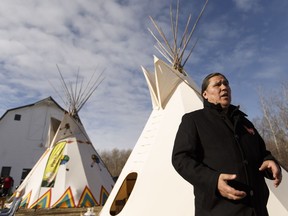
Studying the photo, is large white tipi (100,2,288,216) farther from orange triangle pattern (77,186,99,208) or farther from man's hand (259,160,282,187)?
man's hand (259,160,282,187)

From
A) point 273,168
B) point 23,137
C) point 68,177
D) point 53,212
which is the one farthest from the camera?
point 23,137

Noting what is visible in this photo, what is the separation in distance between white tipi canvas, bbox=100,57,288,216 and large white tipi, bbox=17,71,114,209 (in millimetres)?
2215

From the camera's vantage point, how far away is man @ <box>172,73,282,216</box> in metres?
1.35

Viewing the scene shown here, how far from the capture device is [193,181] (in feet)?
4.52

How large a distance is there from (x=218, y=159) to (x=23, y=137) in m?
20.3

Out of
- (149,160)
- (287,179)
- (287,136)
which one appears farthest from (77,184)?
(287,136)

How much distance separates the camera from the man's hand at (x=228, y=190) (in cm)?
124

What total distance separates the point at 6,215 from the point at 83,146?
6.87 m

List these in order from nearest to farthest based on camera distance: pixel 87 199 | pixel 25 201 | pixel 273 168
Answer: pixel 273 168 < pixel 25 201 < pixel 87 199

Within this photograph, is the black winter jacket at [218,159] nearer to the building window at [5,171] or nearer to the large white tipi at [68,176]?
the large white tipi at [68,176]

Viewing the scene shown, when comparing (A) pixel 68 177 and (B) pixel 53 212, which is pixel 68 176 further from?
(B) pixel 53 212

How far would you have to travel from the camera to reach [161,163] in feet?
15.8

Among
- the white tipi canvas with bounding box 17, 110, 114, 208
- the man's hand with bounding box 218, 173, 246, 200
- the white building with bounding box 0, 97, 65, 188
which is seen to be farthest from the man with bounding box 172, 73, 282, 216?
the white building with bounding box 0, 97, 65, 188

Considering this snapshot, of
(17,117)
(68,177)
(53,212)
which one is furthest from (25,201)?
(17,117)
